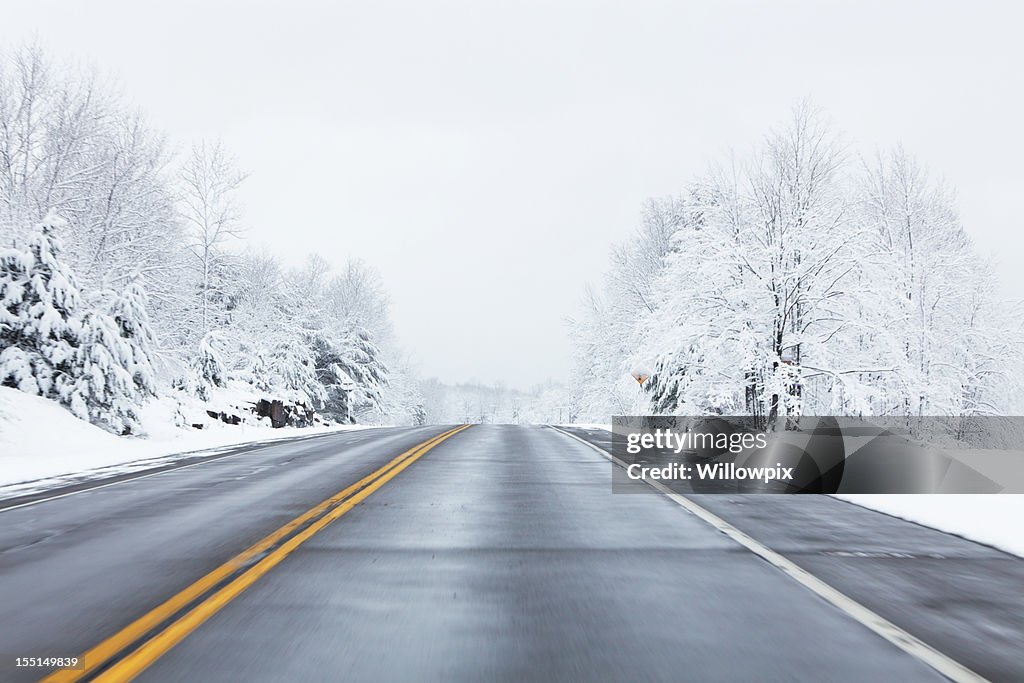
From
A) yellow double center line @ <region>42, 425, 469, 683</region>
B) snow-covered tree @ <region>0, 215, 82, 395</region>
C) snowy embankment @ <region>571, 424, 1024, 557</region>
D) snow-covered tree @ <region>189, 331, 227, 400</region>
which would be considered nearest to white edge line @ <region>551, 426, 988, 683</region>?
snowy embankment @ <region>571, 424, 1024, 557</region>

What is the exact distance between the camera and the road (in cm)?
362

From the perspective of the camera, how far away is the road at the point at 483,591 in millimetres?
3621

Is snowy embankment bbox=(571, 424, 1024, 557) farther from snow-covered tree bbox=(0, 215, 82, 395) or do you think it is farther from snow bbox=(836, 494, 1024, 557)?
snow-covered tree bbox=(0, 215, 82, 395)

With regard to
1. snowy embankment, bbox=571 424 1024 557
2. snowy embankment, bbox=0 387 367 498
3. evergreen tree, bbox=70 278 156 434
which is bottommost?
snowy embankment, bbox=0 387 367 498

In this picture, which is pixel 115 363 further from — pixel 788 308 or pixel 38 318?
pixel 788 308

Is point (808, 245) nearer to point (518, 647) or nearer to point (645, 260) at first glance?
point (518, 647)

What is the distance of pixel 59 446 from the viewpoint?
16.7m

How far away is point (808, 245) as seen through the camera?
1798 centimetres

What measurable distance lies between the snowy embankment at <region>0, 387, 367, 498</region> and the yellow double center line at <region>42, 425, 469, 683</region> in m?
5.81

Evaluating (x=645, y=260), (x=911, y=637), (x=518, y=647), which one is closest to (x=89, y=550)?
(x=518, y=647)

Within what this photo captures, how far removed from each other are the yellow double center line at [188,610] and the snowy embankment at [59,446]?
5.81 metres

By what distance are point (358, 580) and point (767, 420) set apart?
50.3 ft

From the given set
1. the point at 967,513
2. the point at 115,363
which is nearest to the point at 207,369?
the point at 115,363

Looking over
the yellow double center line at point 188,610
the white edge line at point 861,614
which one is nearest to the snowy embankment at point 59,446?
the yellow double center line at point 188,610
